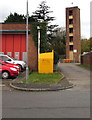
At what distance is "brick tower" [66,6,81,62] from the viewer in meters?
67.3

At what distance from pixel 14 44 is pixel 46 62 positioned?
5.61m

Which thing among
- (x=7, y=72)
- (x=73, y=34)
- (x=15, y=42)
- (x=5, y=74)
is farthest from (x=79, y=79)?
(x=73, y=34)

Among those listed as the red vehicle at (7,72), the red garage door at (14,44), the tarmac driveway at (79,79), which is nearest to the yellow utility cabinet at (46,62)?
the tarmac driveway at (79,79)

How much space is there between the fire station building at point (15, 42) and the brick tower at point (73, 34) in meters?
41.8

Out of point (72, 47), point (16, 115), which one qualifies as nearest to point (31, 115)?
point (16, 115)

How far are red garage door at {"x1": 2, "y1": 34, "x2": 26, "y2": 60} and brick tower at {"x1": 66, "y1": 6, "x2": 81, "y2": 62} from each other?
41788 mm

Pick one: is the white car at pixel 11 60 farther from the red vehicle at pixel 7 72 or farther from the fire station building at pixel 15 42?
the red vehicle at pixel 7 72

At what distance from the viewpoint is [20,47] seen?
2567 centimetres

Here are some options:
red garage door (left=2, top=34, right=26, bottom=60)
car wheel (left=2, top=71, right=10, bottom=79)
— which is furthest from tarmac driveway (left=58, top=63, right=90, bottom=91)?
red garage door (left=2, top=34, right=26, bottom=60)

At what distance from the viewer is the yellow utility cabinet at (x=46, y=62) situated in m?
21.9

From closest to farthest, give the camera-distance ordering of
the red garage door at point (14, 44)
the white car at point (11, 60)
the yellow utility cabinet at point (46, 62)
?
1. the white car at point (11, 60)
2. the yellow utility cabinet at point (46, 62)
3. the red garage door at point (14, 44)

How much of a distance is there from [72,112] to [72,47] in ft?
209

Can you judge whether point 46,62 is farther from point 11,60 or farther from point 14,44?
point 14,44

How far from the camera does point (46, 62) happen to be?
72.3ft
